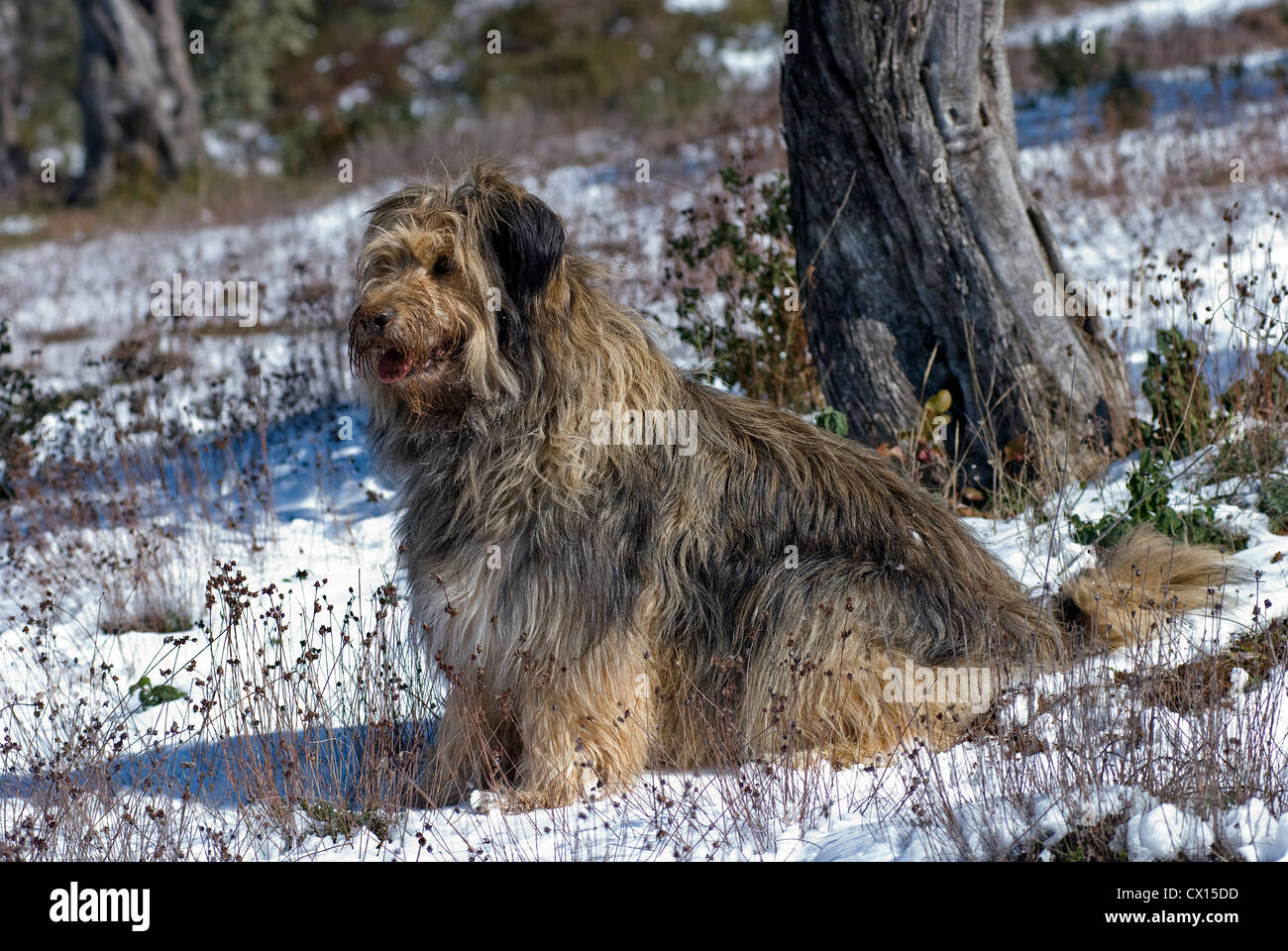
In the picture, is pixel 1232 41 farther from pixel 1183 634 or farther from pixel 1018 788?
pixel 1018 788

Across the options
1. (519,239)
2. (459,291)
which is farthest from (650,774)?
(519,239)

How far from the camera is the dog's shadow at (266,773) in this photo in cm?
427

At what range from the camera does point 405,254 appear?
410 cm

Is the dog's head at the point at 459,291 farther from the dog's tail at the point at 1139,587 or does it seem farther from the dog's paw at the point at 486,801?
the dog's tail at the point at 1139,587

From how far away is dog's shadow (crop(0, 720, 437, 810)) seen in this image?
4273 mm

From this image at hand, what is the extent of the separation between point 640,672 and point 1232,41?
17.3m

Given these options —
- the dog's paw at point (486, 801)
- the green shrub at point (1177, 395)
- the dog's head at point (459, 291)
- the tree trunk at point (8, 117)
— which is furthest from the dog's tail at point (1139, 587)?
the tree trunk at point (8, 117)

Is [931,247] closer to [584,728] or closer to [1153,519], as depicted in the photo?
[1153,519]

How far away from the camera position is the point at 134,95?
843 inches

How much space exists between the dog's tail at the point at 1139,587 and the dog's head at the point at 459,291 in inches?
87.8

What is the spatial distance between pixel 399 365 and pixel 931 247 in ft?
10.4

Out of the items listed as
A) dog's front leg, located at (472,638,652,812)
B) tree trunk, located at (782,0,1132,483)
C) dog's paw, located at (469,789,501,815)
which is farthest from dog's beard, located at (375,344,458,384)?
tree trunk, located at (782,0,1132,483)

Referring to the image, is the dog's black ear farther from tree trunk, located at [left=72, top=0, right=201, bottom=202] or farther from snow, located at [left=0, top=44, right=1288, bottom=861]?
tree trunk, located at [left=72, top=0, right=201, bottom=202]

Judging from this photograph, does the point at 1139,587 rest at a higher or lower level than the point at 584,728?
higher
